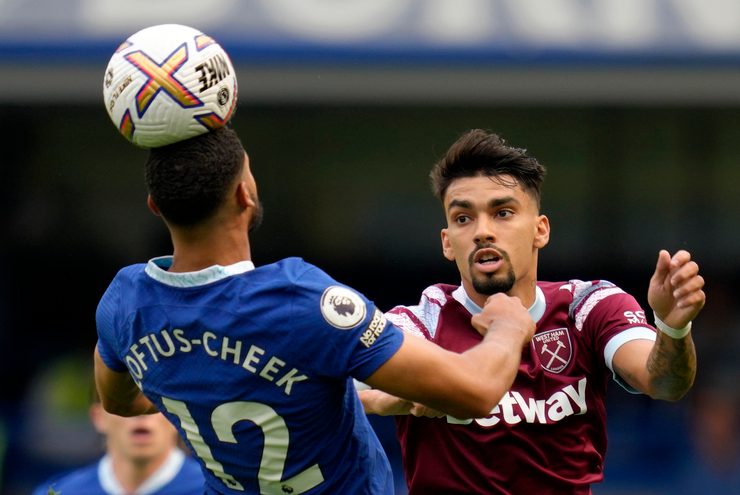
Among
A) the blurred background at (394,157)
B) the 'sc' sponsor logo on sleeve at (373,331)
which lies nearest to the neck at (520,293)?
the 'sc' sponsor logo on sleeve at (373,331)

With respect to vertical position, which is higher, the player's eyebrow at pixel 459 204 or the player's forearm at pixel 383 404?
the player's eyebrow at pixel 459 204

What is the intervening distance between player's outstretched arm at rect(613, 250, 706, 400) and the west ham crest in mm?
201

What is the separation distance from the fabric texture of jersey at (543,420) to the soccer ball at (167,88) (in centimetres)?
107

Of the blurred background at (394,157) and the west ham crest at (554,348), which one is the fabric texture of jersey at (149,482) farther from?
the blurred background at (394,157)

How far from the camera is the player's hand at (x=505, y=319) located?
3447mm

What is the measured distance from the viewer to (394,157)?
44.5 ft

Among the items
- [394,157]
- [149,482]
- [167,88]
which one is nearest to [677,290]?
[167,88]

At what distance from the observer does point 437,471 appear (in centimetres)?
386

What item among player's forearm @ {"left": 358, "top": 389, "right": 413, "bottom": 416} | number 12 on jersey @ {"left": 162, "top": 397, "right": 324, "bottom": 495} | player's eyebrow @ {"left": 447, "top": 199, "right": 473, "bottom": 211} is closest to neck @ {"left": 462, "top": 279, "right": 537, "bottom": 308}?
player's eyebrow @ {"left": 447, "top": 199, "right": 473, "bottom": 211}

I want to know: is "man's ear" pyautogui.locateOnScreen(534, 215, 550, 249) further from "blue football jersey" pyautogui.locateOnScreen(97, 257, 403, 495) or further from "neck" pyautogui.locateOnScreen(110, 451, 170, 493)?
"neck" pyautogui.locateOnScreen(110, 451, 170, 493)

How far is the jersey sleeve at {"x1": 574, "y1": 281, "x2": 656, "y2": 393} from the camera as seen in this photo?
380cm

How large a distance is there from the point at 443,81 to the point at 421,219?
3819mm

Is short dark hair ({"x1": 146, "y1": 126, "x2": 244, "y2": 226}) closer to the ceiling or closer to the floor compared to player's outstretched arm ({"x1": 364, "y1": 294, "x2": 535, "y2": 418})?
closer to the ceiling

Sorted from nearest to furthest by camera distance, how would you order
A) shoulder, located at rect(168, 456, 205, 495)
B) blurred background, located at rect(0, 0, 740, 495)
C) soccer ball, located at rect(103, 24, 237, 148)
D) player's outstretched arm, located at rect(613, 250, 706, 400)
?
soccer ball, located at rect(103, 24, 237, 148) < player's outstretched arm, located at rect(613, 250, 706, 400) < shoulder, located at rect(168, 456, 205, 495) < blurred background, located at rect(0, 0, 740, 495)
